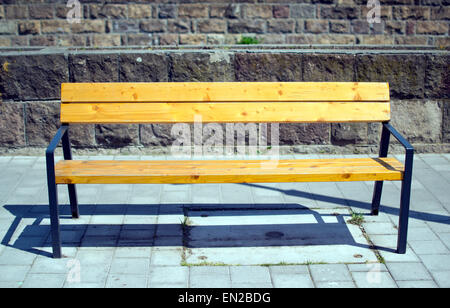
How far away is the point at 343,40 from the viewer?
10.3 metres

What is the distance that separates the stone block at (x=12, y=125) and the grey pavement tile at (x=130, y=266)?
2323 mm

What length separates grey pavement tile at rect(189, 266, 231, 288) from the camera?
3375 mm

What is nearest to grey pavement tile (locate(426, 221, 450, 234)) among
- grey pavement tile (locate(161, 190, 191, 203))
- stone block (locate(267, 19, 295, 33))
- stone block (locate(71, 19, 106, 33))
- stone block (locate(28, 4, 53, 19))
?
grey pavement tile (locate(161, 190, 191, 203))

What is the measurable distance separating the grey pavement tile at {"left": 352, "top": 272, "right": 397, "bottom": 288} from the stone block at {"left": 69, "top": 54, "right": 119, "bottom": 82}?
293 centimetres

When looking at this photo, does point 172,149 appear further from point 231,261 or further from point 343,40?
point 343,40

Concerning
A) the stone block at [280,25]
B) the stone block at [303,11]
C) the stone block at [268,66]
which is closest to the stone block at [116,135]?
the stone block at [268,66]

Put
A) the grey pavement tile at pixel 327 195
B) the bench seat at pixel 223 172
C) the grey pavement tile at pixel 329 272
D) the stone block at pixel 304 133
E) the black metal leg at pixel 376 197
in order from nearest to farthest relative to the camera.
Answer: the grey pavement tile at pixel 329 272 → the bench seat at pixel 223 172 → the black metal leg at pixel 376 197 → the grey pavement tile at pixel 327 195 → the stone block at pixel 304 133

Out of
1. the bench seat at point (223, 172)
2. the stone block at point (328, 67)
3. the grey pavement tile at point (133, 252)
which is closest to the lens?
the bench seat at point (223, 172)

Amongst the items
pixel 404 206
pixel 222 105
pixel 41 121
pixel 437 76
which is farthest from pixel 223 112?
pixel 437 76

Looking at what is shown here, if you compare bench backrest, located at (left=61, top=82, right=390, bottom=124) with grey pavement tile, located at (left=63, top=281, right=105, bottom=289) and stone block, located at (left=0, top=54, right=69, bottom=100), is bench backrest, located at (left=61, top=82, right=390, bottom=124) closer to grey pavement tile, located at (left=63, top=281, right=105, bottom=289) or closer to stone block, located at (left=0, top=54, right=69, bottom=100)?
grey pavement tile, located at (left=63, top=281, right=105, bottom=289)

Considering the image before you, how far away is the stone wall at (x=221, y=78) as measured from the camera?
17.7 feet

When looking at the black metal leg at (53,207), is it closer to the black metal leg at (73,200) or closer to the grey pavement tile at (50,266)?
the grey pavement tile at (50,266)

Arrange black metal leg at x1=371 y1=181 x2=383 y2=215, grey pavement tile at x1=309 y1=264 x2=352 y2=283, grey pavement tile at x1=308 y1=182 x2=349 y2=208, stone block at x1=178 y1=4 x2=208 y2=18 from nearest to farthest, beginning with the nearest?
grey pavement tile at x1=309 y1=264 x2=352 y2=283, black metal leg at x1=371 y1=181 x2=383 y2=215, grey pavement tile at x1=308 y1=182 x2=349 y2=208, stone block at x1=178 y1=4 x2=208 y2=18

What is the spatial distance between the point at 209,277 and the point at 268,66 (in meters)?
2.53
